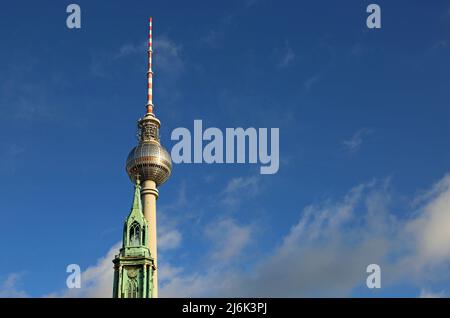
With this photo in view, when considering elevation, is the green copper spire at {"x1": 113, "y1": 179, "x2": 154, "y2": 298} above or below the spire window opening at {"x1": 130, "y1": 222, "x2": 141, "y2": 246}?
below

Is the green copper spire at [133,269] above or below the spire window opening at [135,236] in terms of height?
below

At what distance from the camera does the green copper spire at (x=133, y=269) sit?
307 feet

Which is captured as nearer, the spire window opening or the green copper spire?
the green copper spire

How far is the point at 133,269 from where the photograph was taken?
315 feet

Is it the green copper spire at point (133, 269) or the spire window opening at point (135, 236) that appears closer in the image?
the green copper spire at point (133, 269)

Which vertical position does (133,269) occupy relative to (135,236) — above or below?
below

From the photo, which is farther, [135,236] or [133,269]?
[135,236]

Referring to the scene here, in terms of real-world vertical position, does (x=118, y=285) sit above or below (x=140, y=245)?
below

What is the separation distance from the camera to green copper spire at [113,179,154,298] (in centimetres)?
9349
